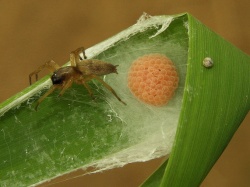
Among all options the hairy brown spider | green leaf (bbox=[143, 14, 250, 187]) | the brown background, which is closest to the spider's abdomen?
the hairy brown spider

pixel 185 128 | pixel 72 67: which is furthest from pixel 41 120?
pixel 185 128

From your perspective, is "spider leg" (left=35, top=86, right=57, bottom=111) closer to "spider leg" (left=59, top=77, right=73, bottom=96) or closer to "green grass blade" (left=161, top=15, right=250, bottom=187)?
"spider leg" (left=59, top=77, right=73, bottom=96)

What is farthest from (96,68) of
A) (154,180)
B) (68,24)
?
(68,24)

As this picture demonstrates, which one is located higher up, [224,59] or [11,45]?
[11,45]

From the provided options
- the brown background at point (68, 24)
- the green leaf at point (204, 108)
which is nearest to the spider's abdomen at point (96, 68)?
the green leaf at point (204, 108)

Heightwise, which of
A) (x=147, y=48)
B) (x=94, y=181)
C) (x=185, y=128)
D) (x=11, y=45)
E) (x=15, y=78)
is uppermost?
(x=11, y=45)

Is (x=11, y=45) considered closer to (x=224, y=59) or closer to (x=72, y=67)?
(x=72, y=67)

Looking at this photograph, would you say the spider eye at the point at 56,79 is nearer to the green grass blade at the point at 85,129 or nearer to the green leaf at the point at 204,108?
the green grass blade at the point at 85,129
